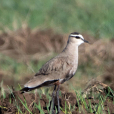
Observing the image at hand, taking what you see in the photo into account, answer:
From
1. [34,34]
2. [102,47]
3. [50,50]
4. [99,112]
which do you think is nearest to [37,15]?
[34,34]

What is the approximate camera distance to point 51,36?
984cm

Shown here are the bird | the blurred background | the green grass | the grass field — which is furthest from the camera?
the green grass

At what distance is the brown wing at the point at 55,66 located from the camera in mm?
4363

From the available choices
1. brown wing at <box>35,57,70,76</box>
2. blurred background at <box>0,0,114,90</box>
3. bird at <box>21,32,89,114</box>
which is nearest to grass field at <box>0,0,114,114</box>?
blurred background at <box>0,0,114,90</box>

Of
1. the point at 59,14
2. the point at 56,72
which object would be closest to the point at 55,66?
the point at 56,72

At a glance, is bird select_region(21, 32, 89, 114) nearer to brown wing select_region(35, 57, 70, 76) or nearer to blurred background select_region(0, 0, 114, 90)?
brown wing select_region(35, 57, 70, 76)

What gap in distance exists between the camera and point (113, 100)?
14.5ft

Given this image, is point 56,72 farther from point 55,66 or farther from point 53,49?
point 53,49

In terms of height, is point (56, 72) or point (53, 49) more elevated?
point (53, 49)

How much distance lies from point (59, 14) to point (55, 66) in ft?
26.6

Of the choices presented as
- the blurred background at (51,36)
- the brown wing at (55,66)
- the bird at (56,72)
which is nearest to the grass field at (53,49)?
the blurred background at (51,36)

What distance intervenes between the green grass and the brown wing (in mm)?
4897

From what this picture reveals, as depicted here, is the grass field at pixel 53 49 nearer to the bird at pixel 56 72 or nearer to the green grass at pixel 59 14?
the green grass at pixel 59 14

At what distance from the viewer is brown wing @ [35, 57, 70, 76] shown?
4.36 m
